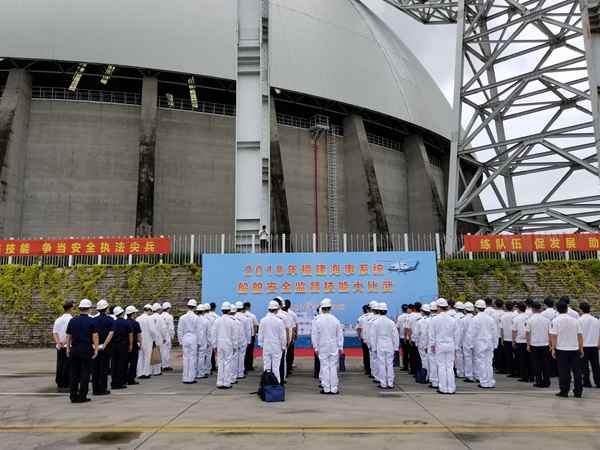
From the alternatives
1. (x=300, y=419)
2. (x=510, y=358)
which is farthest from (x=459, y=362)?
(x=300, y=419)

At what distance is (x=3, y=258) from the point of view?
18.2 meters

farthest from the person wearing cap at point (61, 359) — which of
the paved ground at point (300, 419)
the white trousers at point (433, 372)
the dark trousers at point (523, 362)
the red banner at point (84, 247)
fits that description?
the dark trousers at point (523, 362)

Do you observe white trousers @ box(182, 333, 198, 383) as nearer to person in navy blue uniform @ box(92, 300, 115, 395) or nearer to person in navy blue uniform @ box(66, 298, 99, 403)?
person in navy blue uniform @ box(92, 300, 115, 395)

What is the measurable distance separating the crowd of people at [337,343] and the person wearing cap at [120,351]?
2 cm

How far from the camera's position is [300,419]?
6.81 metres

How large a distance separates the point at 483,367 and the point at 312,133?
797 inches

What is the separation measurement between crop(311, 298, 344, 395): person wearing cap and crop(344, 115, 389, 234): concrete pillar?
16560mm

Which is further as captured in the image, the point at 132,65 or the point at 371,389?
the point at 132,65

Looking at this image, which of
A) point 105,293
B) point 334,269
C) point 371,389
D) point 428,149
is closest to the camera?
point 371,389

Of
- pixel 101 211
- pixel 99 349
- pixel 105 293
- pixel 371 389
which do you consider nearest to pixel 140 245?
pixel 105 293

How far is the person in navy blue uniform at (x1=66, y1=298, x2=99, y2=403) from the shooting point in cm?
824

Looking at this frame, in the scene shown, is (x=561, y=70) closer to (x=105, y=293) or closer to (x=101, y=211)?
(x=105, y=293)

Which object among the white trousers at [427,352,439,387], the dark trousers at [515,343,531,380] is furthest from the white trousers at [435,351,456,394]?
the dark trousers at [515,343,531,380]

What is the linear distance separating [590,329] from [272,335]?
21.4ft
